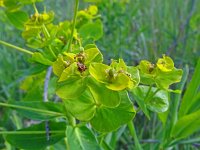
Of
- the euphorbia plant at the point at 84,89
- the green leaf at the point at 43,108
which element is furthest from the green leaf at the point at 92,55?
the green leaf at the point at 43,108

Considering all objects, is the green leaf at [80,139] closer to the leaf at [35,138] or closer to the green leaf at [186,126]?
the leaf at [35,138]

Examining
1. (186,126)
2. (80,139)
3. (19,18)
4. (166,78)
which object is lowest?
(186,126)

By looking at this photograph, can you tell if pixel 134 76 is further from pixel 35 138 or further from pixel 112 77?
pixel 35 138

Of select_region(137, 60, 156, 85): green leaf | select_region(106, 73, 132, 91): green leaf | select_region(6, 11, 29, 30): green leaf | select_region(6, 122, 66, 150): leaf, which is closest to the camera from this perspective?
select_region(106, 73, 132, 91): green leaf

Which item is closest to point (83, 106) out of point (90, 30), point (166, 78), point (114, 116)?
point (114, 116)

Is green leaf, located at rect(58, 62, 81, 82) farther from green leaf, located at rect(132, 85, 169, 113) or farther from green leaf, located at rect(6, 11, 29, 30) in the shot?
green leaf, located at rect(6, 11, 29, 30)

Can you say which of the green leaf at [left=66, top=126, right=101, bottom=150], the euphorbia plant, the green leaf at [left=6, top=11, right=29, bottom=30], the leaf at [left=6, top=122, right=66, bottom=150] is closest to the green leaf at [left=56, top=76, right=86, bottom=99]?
the euphorbia plant
